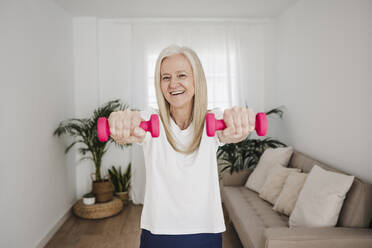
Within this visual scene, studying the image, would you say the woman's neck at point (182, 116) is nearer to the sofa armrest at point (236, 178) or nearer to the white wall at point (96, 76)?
the sofa armrest at point (236, 178)

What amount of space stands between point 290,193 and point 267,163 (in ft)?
2.26

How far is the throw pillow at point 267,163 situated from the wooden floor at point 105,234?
0.58 meters

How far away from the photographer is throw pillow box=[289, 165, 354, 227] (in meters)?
1.82

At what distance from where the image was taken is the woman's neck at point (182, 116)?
1.14 meters

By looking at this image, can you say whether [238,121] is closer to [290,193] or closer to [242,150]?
[290,193]

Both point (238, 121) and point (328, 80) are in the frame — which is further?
point (328, 80)

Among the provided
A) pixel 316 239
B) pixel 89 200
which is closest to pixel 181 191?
pixel 316 239

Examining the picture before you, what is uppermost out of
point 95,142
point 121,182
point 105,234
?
point 95,142

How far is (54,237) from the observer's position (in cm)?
295

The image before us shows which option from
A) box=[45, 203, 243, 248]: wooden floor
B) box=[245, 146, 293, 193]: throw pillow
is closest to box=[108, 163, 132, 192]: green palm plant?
box=[45, 203, 243, 248]: wooden floor

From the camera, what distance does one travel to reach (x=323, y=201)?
6.06 ft

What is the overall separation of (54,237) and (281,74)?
11.7 ft

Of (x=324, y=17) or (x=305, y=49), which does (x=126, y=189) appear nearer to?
(x=305, y=49)

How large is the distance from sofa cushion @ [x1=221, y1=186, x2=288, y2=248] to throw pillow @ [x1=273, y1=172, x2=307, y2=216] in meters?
0.07
